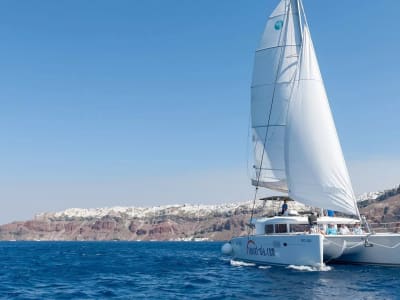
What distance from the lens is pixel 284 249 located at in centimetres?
2984

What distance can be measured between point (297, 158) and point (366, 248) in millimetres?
6960

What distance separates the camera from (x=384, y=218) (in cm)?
11406

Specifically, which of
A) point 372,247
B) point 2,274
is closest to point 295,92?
point 372,247

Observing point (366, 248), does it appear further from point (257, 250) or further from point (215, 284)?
point (215, 284)

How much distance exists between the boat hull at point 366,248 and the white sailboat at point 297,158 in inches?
2.2

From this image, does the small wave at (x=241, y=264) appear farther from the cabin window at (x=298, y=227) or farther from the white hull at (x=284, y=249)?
the cabin window at (x=298, y=227)

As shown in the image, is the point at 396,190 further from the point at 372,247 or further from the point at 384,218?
the point at 372,247

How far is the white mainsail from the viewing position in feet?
96.9

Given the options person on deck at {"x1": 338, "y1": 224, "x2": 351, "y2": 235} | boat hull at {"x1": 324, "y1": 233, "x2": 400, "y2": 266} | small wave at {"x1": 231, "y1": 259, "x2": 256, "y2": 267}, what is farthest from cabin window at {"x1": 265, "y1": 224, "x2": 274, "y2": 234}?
person on deck at {"x1": 338, "y1": 224, "x2": 351, "y2": 235}

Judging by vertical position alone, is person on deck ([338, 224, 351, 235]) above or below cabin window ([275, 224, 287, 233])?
below

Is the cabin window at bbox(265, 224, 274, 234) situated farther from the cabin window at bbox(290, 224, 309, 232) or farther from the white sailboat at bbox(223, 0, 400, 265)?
the cabin window at bbox(290, 224, 309, 232)

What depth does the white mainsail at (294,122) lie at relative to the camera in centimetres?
2953

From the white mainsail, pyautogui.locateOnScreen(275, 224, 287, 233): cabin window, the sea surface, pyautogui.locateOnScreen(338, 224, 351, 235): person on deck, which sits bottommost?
the sea surface

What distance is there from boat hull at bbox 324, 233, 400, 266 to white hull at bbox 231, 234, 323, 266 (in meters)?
1.80
